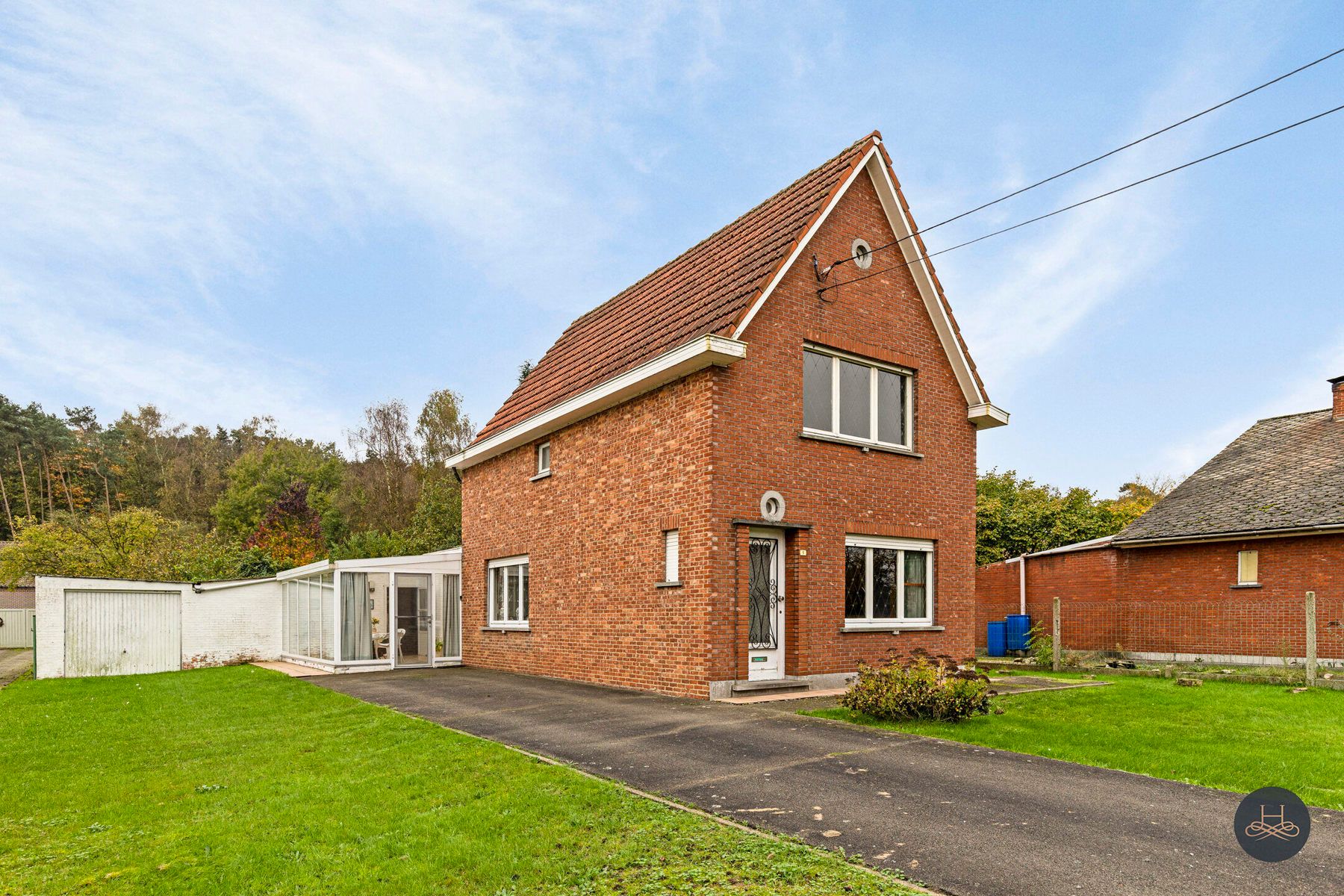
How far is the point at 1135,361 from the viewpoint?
905 inches

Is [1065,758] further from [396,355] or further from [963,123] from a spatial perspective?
[396,355]

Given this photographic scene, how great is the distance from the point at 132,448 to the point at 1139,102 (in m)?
67.3

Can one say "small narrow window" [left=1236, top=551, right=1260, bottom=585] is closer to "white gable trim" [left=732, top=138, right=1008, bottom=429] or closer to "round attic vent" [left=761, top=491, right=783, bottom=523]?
"white gable trim" [left=732, top=138, right=1008, bottom=429]

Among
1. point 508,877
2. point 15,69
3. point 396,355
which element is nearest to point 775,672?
point 508,877

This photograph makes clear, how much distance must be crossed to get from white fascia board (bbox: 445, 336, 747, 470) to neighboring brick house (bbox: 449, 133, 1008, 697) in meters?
0.05

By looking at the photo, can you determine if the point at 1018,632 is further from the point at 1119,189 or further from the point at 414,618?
the point at 1119,189

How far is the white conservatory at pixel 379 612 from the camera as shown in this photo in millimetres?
18859

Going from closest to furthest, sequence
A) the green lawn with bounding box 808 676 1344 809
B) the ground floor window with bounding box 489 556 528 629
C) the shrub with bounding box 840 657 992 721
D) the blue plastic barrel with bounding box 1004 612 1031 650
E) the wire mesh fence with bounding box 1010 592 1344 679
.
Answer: the green lawn with bounding box 808 676 1344 809
the shrub with bounding box 840 657 992 721
the ground floor window with bounding box 489 556 528 629
the wire mesh fence with bounding box 1010 592 1344 679
the blue plastic barrel with bounding box 1004 612 1031 650

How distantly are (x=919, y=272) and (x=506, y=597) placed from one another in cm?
1061

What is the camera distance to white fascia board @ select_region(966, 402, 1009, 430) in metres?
16.1

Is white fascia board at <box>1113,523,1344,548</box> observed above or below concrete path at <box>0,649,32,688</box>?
above

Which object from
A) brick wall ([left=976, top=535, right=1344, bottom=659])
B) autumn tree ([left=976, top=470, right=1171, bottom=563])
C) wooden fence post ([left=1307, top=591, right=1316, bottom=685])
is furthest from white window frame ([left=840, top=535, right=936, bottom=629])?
autumn tree ([left=976, top=470, right=1171, bottom=563])

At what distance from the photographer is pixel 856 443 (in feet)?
46.4

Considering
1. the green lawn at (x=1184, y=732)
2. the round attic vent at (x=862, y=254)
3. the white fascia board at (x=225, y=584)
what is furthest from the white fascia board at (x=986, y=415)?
the white fascia board at (x=225, y=584)
